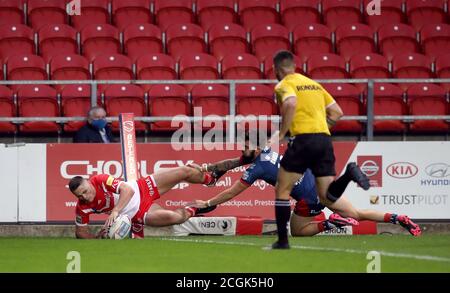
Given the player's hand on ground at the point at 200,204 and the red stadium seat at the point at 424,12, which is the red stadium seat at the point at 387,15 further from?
the player's hand on ground at the point at 200,204

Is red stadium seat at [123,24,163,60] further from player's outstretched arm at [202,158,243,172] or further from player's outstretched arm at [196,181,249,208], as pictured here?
player's outstretched arm at [196,181,249,208]

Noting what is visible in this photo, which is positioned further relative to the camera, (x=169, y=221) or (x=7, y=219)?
(x=7, y=219)

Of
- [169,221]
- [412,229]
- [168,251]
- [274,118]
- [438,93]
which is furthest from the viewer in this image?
[438,93]

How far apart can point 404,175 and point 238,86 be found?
3325 mm

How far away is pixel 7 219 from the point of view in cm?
1747

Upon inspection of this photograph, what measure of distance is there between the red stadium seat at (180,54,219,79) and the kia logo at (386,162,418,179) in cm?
373

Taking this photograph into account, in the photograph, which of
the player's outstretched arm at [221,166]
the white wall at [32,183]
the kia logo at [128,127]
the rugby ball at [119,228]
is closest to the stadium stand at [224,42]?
the white wall at [32,183]

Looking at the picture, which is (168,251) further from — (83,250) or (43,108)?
(43,108)

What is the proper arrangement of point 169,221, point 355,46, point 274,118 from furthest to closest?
1. point 355,46
2. point 274,118
3. point 169,221

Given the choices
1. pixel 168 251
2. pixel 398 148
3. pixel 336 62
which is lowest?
pixel 168 251

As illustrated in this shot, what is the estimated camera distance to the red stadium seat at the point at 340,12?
2162cm

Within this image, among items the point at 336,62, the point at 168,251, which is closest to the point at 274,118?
the point at 336,62

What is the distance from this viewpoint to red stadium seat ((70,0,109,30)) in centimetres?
2114

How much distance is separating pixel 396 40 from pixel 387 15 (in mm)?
962
